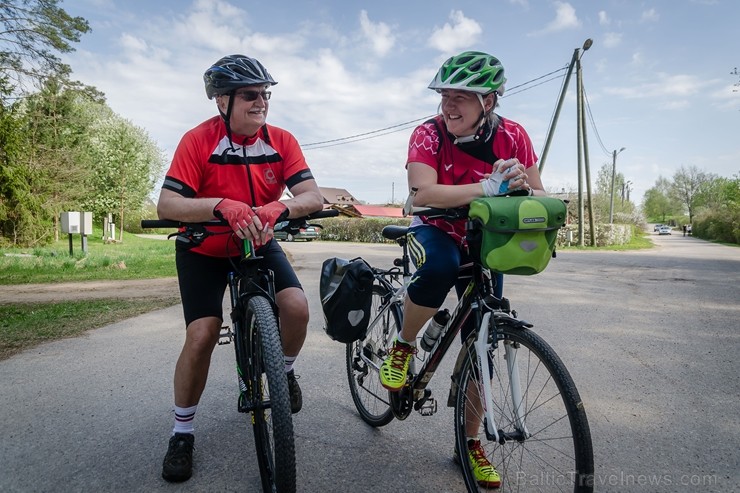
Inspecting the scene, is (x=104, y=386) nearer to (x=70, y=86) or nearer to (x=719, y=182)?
(x=70, y=86)

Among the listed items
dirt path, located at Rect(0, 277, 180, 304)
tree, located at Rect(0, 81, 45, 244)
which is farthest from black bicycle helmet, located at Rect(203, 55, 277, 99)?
tree, located at Rect(0, 81, 45, 244)

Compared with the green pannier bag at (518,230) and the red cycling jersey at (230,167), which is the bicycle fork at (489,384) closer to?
the green pannier bag at (518,230)

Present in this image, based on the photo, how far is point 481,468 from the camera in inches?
88.1

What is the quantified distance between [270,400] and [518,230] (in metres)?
1.22

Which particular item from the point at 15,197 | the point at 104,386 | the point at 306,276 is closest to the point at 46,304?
the point at 104,386

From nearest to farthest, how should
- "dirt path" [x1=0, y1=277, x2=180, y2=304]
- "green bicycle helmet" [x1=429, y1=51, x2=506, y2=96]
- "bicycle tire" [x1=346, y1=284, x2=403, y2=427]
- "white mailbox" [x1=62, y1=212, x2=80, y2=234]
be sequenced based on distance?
"green bicycle helmet" [x1=429, y1=51, x2=506, y2=96] → "bicycle tire" [x1=346, y1=284, x2=403, y2=427] → "dirt path" [x1=0, y1=277, x2=180, y2=304] → "white mailbox" [x1=62, y1=212, x2=80, y2=234]

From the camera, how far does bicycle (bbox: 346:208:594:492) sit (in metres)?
1.85

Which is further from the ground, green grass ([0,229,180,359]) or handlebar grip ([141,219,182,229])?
handlebar grip ([141,219,182,229])

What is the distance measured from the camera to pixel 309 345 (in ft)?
16.5

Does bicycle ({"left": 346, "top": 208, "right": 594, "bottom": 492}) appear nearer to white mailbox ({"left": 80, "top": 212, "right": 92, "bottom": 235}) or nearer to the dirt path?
the dirt path

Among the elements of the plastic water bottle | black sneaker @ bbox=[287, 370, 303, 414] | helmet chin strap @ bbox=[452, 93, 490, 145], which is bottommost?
black sneaker @ bbox=[287, 370, 303, 414]

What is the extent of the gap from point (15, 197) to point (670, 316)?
Result: 92.2ft

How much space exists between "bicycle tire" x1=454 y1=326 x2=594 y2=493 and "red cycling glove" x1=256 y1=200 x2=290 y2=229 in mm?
1091

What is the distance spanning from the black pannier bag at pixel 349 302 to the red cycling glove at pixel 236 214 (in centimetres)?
82
